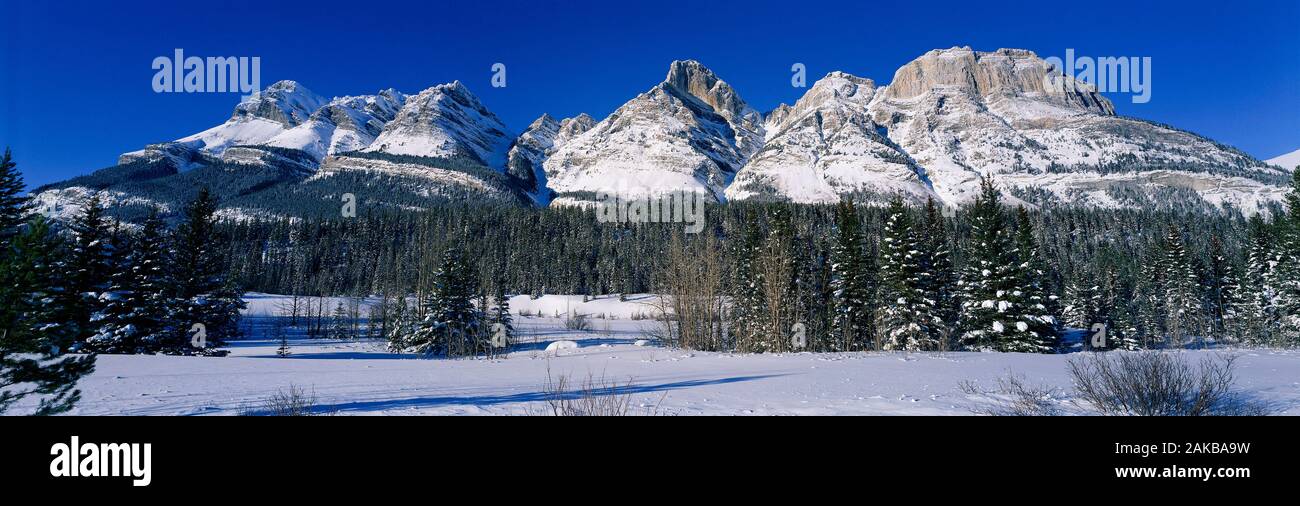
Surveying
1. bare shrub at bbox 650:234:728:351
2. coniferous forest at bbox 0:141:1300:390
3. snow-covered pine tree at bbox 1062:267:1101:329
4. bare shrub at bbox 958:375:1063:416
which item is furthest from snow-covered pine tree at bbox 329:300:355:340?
snow-covered pine tree at bbox 1062:267:1101:329

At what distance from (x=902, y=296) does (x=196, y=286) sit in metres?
38.8

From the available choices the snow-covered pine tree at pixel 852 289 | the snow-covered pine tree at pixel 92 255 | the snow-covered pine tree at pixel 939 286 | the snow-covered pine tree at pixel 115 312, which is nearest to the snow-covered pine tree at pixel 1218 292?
the snow-covered pine tree at pixel 939 286

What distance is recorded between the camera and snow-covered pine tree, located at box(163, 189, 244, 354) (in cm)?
2602

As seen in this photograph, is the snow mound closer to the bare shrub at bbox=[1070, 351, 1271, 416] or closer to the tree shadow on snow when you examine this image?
the tree shadow on snow

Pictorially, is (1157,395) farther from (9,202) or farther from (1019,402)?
(9,202)

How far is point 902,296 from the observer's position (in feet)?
96.9

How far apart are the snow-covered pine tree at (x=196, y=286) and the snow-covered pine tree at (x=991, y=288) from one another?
135 ft

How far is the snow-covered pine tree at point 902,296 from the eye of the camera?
29.1 meters

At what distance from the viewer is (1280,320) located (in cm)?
3469

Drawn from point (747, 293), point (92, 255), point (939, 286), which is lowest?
point (747, 293)

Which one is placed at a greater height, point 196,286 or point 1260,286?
point 196,286

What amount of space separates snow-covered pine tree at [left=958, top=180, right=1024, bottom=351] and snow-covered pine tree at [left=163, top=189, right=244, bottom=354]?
4102 centimetres

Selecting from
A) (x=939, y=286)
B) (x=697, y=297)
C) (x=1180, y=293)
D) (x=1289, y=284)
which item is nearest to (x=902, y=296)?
(x=939, y=286)

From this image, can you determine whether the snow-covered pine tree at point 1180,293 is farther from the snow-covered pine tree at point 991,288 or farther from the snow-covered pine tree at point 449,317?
the snow-covered pine tree at point 449,317
